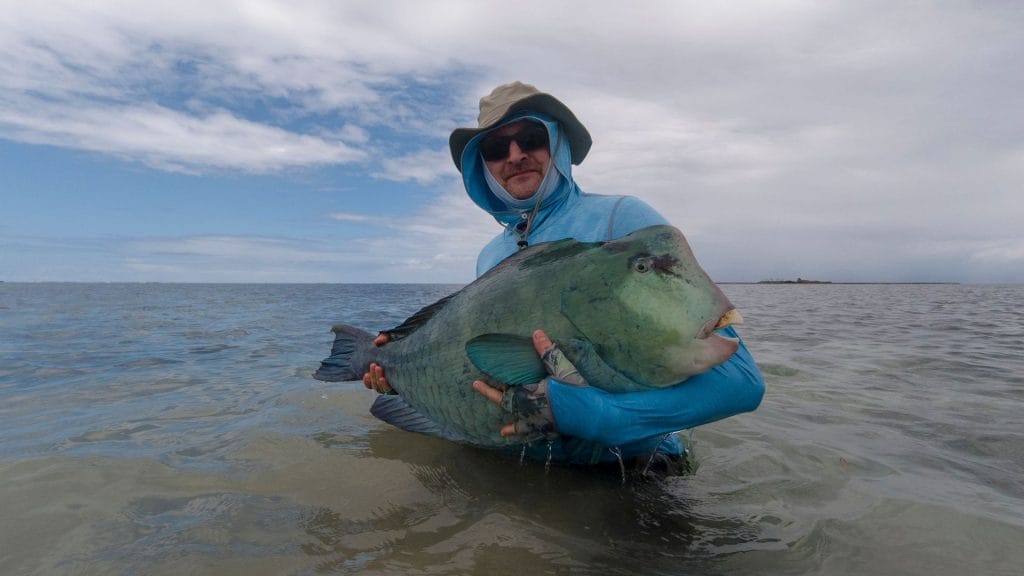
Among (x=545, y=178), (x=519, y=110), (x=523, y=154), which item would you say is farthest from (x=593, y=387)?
(x=519, y=110)

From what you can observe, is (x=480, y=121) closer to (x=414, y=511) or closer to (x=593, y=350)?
(x=593, y=350)

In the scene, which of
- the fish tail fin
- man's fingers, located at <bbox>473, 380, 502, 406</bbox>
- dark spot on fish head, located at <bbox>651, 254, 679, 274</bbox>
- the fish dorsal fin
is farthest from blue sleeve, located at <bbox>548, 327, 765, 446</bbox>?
the fish tail fin

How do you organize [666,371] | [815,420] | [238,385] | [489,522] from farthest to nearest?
[238,385], [815,420], [489,522], [666,371]

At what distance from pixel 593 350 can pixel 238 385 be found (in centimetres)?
568

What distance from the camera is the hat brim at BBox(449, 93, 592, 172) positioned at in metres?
3.50

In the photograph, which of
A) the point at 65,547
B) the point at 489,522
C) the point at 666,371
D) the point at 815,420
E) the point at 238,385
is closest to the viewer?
the point at 666,371

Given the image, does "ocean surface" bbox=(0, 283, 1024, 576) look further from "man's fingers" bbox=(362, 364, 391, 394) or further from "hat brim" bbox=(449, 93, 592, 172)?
"hat brim" bbox=(449, 93, 592, 172)

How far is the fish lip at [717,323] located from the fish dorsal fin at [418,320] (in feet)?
4.79

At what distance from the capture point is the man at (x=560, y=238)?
238 centimetres

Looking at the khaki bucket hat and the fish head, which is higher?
the khaki bucket hat

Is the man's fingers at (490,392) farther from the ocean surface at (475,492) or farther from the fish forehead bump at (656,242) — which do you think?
the fish forehead bump at (656,242)

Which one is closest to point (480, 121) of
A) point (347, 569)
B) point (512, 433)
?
point (512, 433)

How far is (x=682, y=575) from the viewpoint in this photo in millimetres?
2332

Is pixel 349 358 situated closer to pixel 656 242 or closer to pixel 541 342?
pixel 541 342
